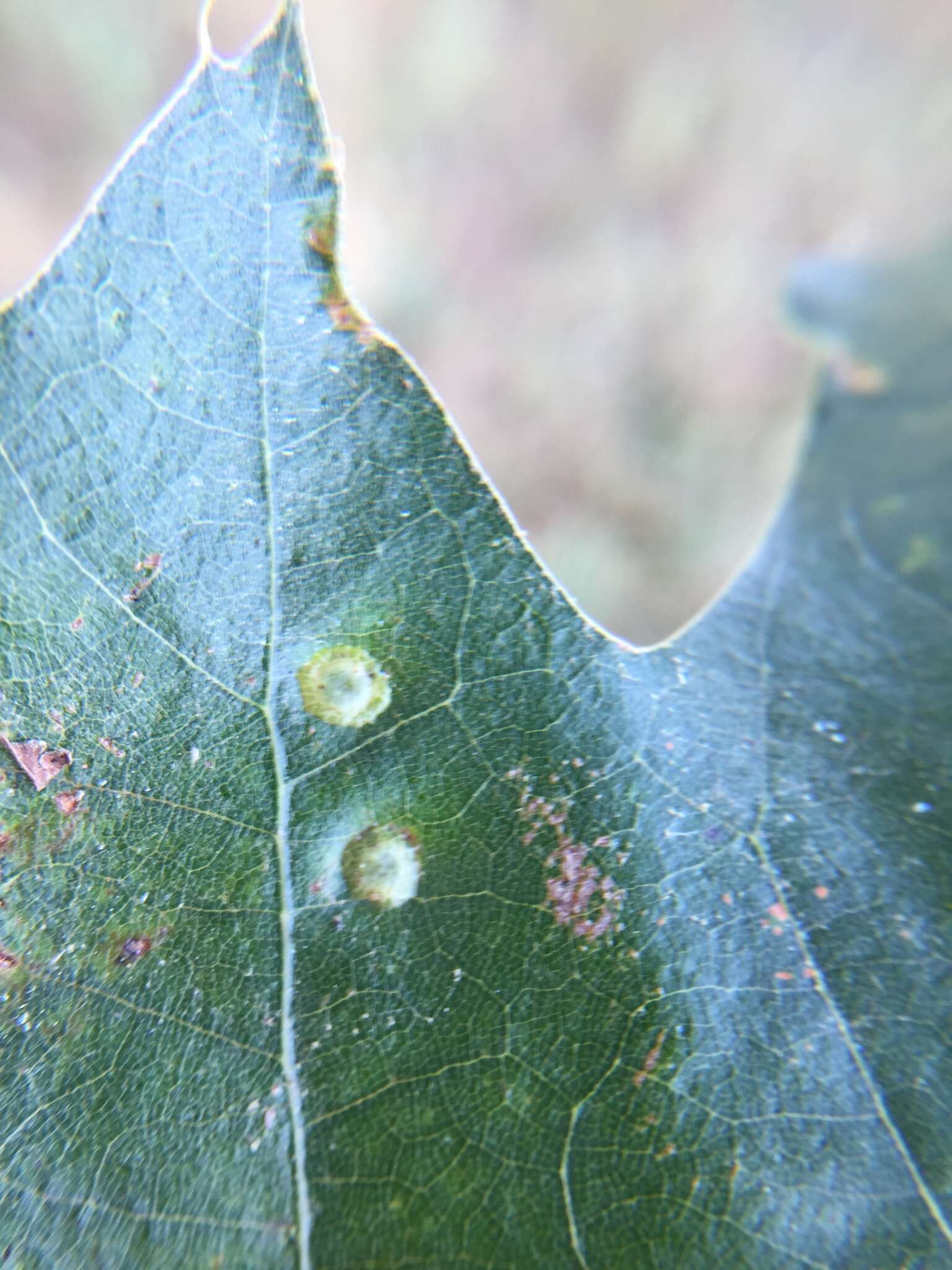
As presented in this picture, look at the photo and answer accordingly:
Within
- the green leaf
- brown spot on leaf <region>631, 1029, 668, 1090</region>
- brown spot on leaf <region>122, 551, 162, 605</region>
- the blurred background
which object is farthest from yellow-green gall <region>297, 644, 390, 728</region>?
the blurred background

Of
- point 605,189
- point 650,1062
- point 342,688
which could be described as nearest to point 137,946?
point 342,688

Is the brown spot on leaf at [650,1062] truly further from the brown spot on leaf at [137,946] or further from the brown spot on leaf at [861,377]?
the brown spot on leaf at [861,377]

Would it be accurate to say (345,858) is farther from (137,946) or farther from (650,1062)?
(650,1062)

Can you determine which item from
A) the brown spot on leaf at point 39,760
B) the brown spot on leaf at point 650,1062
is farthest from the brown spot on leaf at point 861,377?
the brown spot on leaf at point 39,760

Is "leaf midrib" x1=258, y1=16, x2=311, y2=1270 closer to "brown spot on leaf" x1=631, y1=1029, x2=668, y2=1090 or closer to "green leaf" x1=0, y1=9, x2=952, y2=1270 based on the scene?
"green leaf" x1=0, y1=9, x2=952, y2=1270

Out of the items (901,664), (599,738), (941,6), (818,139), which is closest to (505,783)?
(599,738)

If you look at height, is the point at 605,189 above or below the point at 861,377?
above

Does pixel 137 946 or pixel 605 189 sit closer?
pixel 137 946

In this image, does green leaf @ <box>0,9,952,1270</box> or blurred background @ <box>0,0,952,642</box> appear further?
blurred background @ <box>0,0,952,642</box>
